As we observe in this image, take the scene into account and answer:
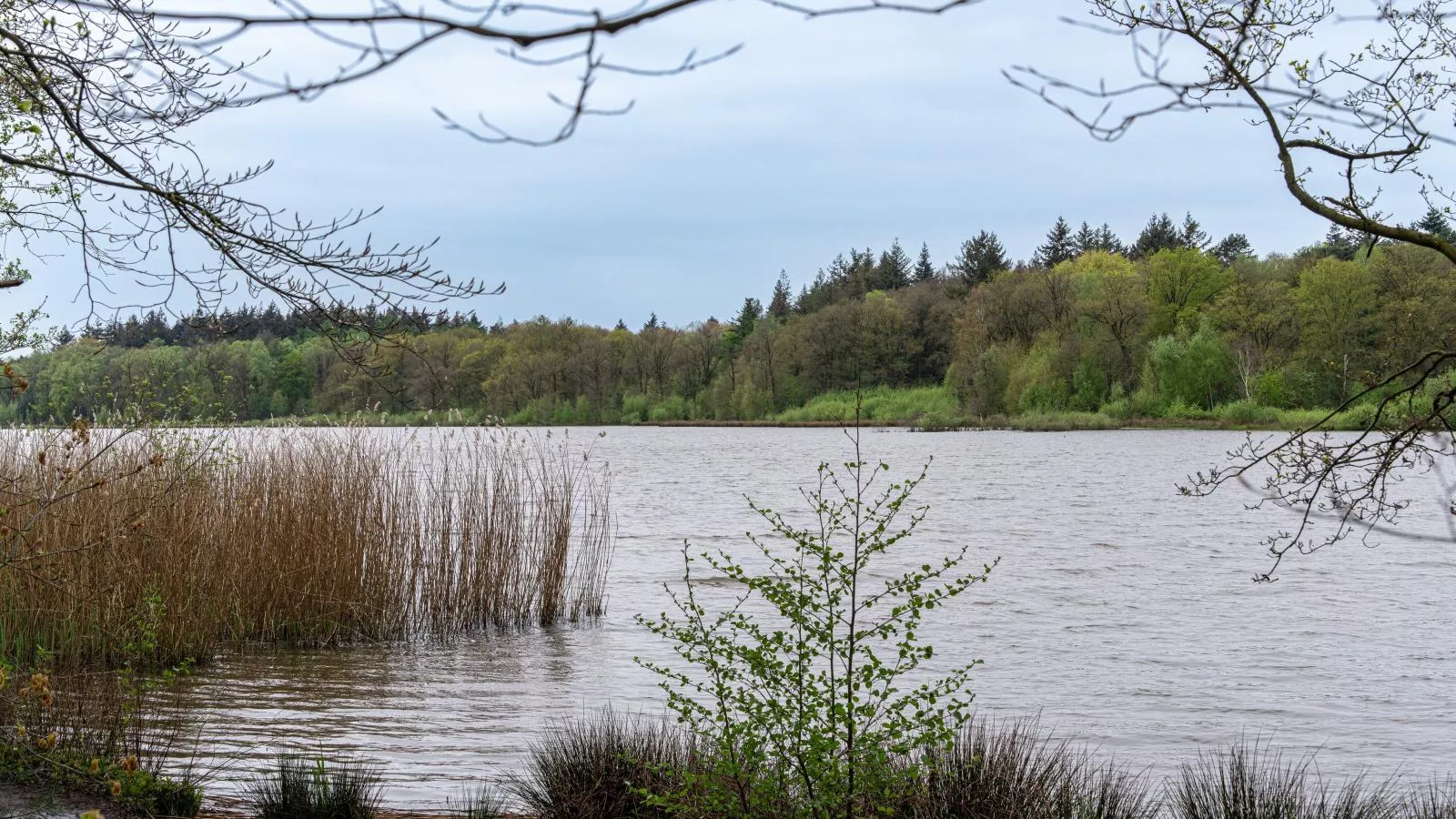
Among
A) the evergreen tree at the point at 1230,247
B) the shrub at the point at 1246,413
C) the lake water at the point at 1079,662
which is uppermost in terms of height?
the evergreen tree at the point at 1230,247

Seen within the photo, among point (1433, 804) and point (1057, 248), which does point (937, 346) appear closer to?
point (1057, 248)

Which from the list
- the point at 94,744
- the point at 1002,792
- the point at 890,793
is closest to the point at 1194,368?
the point at 1002,792

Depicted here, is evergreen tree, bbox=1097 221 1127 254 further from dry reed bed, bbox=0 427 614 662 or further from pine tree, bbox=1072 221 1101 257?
dry reed bed, bbox=0 427 614 662

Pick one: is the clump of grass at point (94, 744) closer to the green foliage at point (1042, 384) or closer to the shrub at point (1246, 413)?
the shrub at point (1246, 413)

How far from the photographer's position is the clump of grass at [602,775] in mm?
5230

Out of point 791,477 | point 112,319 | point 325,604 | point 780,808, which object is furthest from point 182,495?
point 791,477

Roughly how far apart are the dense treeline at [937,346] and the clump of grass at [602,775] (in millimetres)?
1833

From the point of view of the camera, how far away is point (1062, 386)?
6656cm

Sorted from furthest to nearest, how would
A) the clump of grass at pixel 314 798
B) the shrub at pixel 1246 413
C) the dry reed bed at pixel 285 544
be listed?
the shrub at pixel 1246 413 < the dry reed bed at pixel 285 544 < the clump of grass at pixel 314 798

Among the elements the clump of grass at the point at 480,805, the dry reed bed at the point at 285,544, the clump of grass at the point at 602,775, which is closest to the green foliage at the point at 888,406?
the dry reed bed at the point at 285,544

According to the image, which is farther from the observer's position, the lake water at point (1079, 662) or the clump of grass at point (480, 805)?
the lake water at point (1079, 662)

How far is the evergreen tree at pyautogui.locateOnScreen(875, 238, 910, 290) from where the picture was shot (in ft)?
351

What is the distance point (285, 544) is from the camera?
1046 cm

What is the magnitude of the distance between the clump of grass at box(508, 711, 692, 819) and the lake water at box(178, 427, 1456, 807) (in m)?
1.38
